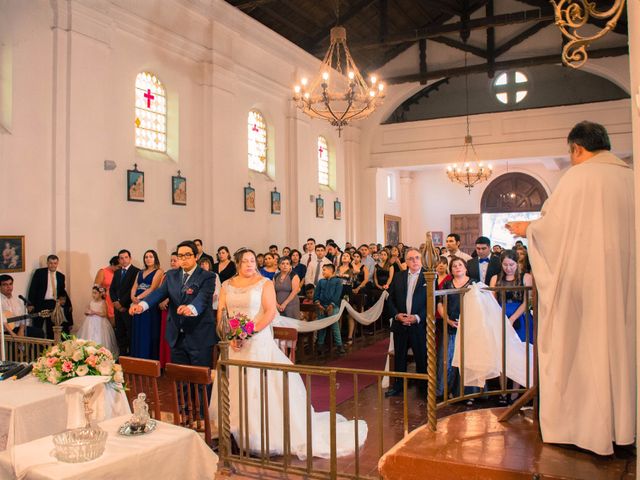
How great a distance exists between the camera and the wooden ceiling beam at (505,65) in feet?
52.0

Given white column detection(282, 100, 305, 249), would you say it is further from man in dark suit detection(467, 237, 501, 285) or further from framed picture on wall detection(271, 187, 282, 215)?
man in dark suit detection(467, 237, 501, 285)

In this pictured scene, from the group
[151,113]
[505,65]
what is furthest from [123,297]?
[505,65]

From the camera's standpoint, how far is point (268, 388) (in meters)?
5.44

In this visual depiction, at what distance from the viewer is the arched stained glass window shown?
17.4m

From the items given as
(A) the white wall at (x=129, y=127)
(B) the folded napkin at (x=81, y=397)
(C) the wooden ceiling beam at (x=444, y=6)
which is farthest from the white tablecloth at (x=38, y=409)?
(C) the wooden ceiling beam at (x=444, y=6)

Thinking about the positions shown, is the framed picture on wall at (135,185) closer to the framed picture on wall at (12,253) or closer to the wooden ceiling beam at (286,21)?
the framed picture on wall at (12,253)

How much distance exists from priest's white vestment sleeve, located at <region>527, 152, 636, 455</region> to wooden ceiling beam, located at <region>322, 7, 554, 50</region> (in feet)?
42.1

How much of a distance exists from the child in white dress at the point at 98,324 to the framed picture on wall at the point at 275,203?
6.11 meters

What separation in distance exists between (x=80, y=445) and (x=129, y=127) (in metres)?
8.45

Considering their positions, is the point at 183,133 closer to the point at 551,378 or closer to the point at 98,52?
the point at 98,52

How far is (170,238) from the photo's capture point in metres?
11.3

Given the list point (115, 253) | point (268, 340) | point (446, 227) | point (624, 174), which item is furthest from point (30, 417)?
point (446, 227)

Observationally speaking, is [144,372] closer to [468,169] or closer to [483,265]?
[483,265]

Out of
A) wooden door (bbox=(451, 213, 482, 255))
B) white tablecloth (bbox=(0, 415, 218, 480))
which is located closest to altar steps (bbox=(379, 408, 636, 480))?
white tablecloth (bbox=(0, 415, 218, 480))
